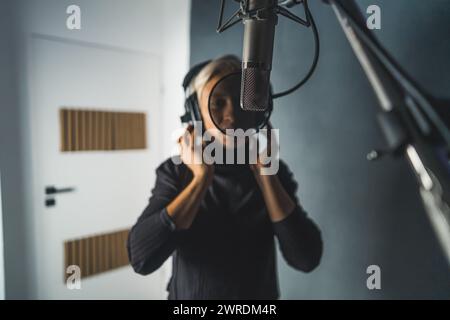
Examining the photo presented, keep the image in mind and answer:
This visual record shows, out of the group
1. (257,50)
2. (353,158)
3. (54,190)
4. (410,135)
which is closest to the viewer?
(410,135)

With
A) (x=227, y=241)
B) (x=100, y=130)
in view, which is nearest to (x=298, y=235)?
(x=227, y=241)

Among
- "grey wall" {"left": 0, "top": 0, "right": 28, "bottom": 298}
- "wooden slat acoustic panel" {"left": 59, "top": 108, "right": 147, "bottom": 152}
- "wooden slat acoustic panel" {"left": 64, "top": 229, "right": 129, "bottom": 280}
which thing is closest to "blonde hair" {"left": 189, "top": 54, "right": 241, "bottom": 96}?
"wooden slat acoustic panel" {"left": 59, "top": 108, "right": 147, "bottom": 152}

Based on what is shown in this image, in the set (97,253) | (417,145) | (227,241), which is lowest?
(97,253)

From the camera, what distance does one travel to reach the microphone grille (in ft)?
2.05

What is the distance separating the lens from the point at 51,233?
4.67ft

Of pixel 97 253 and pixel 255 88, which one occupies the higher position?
pixel 255 88

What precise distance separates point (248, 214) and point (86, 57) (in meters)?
1.03

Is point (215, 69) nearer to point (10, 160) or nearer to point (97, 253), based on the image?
point (10, 160)

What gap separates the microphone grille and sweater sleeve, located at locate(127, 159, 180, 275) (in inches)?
16.9

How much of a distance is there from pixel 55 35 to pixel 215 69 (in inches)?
31.6

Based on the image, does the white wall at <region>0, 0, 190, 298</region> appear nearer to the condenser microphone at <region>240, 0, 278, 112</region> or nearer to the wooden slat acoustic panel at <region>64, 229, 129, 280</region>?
the wooden slat acoustic panel at <region>64, 229, 129, 280</region>

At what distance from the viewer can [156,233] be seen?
893 mm

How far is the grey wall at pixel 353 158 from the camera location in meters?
0.75

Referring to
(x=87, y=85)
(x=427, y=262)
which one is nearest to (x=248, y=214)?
(x=427, y=262)
